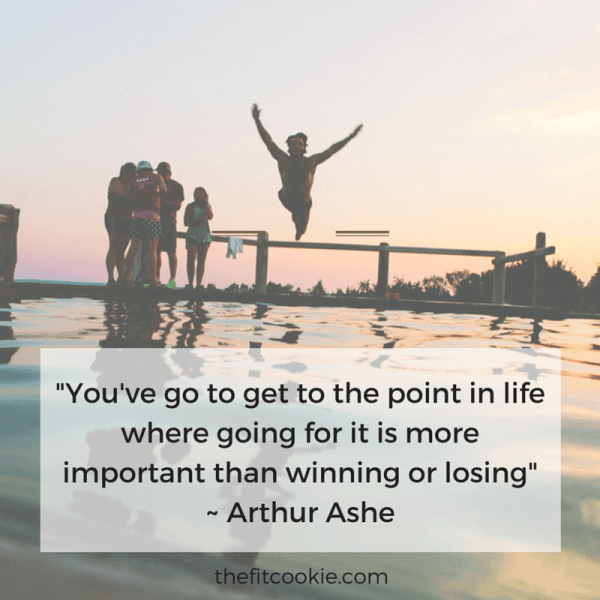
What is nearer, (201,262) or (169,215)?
(169,215)

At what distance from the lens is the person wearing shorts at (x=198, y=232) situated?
837 cm

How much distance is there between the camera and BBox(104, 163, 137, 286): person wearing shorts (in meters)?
7.31

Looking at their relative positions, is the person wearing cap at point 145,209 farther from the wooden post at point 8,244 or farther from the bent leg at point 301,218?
the wooden post at point 8,244

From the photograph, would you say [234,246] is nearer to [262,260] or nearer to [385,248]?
[262,260]

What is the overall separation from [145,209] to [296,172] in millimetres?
1815

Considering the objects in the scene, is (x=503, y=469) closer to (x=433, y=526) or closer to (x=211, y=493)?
(x=433, y=526)

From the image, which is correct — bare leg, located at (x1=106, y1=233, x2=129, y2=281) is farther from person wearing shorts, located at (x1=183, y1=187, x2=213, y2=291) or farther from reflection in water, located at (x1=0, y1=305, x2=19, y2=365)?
reflection in water, located at (x1=0, y1=305, x2=19, y2=365)

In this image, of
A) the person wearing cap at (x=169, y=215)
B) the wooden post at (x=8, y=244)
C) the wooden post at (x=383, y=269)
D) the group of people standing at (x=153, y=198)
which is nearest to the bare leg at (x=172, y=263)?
the person wearing cap at (x=169, y=215)

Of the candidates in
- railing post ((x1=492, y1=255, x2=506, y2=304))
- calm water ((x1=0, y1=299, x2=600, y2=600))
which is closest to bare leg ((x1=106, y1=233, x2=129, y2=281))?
calm water ((x1=0, y1=299, x2=600, y2=600))

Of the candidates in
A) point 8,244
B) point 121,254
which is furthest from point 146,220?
point 8,244

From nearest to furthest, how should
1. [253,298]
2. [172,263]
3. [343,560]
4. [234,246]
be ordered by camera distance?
[343,560], [172,263], [253,298], [234,246]

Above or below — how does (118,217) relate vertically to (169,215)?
below

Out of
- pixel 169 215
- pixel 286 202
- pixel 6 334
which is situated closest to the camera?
pixel 6 334

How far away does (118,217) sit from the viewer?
7.39 m
